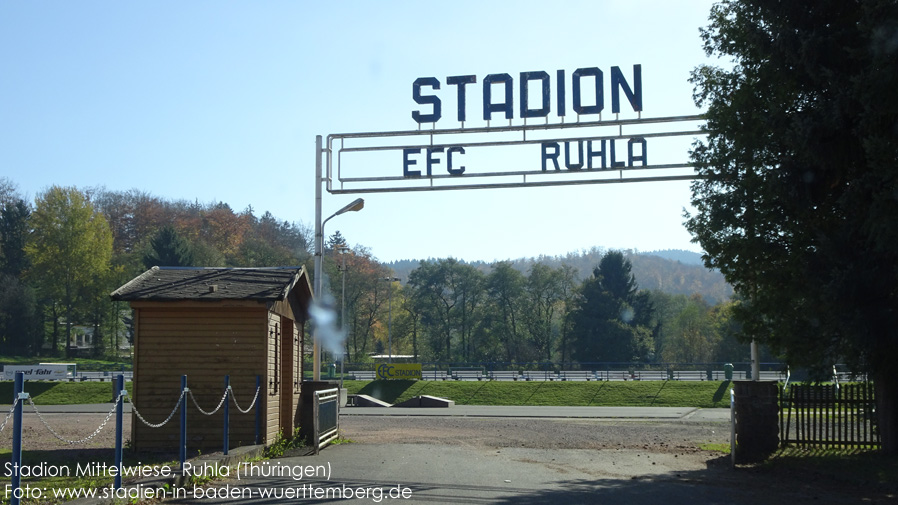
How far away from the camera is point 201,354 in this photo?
49.9 feet

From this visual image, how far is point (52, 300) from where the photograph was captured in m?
79.3

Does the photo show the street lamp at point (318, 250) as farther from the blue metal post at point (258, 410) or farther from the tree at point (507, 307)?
the tree at point (507, 307)

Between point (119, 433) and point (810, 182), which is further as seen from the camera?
point (810, 182)

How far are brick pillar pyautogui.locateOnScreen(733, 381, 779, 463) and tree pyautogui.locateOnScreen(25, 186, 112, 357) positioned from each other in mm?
70511

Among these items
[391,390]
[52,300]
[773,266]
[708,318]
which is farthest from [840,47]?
[708,318]

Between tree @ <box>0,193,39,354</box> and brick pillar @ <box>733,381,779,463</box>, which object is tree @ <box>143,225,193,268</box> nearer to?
tree @ <box>0,193,39,354</box>

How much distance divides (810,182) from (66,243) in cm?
7363

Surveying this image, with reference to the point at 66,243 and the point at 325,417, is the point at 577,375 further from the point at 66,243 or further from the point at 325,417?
the point at 66,243

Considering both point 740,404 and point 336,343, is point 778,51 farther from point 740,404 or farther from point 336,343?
point 336,343

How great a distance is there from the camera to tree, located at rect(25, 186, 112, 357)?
73.5 meters

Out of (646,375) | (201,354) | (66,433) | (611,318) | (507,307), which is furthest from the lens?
(507,307)

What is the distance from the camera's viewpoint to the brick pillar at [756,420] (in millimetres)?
14414

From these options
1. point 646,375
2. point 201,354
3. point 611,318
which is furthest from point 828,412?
point 611,318

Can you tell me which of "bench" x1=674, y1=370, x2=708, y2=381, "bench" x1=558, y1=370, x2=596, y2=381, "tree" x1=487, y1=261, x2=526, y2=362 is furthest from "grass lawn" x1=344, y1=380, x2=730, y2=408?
"tree" x1=487, y1=261, x2=526, y2=362
